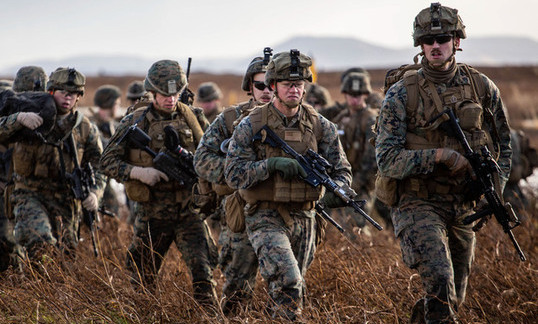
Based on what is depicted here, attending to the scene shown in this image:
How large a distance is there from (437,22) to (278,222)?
1748 millimetres

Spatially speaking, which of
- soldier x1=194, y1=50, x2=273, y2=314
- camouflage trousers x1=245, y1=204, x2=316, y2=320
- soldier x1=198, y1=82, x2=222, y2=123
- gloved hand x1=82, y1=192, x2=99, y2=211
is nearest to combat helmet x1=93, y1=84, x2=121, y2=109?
soldier x1=198, y1=82, x2=222, y2=123

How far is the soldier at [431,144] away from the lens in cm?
484

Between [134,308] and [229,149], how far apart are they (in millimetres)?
1323

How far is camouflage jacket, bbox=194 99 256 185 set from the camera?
227 inches

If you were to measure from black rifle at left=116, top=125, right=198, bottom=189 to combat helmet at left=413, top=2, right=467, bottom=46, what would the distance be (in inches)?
90.9

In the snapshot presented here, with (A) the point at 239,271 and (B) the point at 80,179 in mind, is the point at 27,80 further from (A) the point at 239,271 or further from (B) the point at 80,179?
(A) the point at 239,271

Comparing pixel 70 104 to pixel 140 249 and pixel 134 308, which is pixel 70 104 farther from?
pixel 134 308

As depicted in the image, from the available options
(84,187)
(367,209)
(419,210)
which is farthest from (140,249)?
(367,209)

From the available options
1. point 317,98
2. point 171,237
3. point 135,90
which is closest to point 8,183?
point 171,237

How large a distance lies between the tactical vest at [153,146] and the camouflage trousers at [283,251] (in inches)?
49.6

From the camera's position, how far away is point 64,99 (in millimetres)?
7141

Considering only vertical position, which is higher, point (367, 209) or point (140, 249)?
point (140, 249)

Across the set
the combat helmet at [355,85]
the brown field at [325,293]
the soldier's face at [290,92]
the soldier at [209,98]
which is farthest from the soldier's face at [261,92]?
the soldier at [209,98]

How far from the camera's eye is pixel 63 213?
7242 mm
